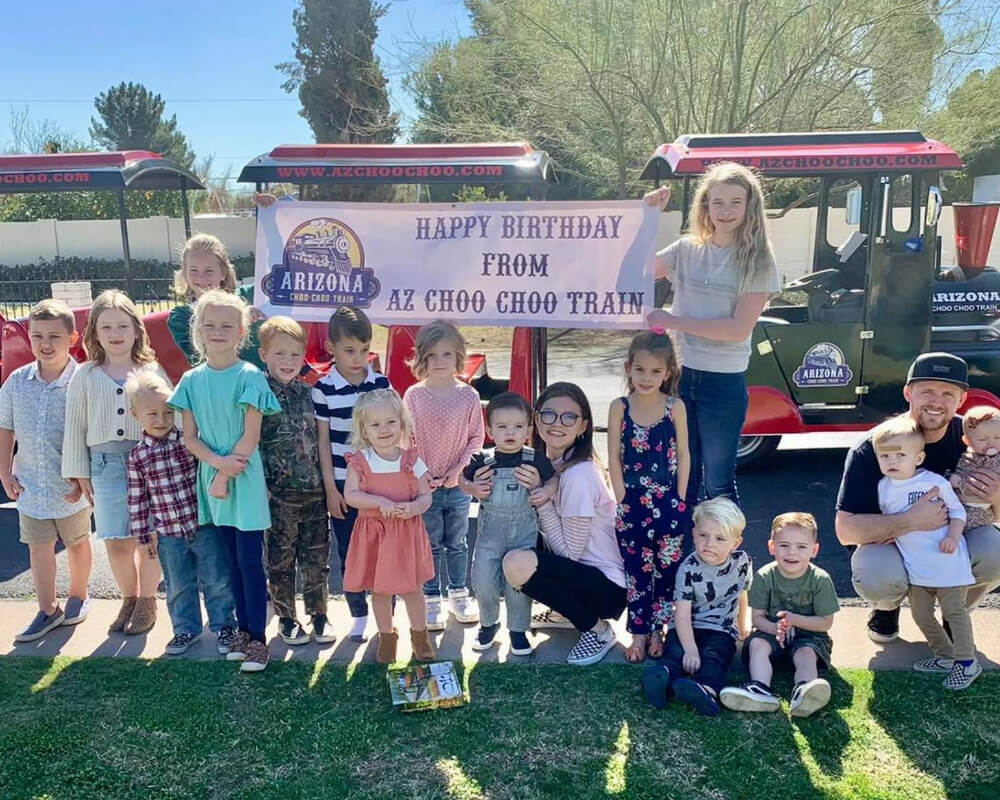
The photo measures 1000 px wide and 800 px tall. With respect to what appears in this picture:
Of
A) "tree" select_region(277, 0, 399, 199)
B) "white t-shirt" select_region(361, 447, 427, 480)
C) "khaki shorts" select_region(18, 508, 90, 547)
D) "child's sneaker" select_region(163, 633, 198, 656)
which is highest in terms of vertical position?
"tree" select_region(277, 0, 399, 199)

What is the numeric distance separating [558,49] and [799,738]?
12.9m

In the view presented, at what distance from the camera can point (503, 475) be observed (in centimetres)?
346

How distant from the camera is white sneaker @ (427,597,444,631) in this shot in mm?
3723

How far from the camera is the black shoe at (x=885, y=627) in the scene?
3.58m

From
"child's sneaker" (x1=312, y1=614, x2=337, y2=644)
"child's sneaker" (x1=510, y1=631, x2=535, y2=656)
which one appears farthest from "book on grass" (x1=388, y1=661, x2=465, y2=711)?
"child's sneaker" (x1=312, y1=614, x2=337, y2=644)

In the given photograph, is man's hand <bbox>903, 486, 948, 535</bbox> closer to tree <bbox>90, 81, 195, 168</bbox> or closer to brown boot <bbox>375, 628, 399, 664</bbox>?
brown boot <bbox>375, 628, 399, 664</bbox>

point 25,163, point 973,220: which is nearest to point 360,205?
point 25,163

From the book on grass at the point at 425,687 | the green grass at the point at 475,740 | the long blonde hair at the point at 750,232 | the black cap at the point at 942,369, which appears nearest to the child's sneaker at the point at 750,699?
the green grass at the point at 475,740

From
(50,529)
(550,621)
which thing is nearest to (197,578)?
Result: (50,529)

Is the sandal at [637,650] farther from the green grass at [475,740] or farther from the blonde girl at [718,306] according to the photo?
the blonde girl at [718,306]

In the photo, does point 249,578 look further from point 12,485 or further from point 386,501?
point 12,485

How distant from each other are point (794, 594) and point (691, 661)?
0.50 metres

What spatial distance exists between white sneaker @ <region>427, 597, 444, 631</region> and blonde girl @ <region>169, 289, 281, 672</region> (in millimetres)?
757

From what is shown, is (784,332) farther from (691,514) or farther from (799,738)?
(799,738)
